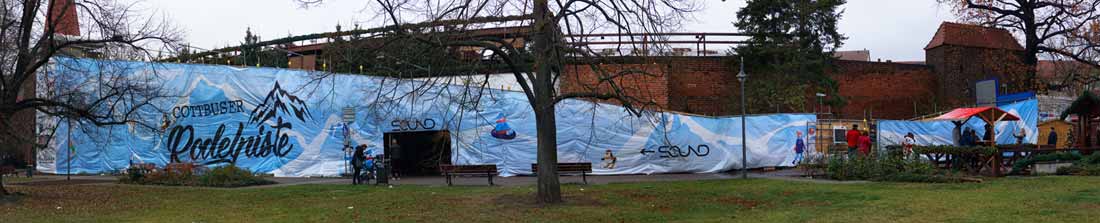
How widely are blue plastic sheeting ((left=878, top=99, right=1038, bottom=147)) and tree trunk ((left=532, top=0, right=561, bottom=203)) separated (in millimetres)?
16983

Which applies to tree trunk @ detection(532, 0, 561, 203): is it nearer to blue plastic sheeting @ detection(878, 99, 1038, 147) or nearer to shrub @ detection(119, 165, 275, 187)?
shrub @ detection(119, 165, 275, 187)

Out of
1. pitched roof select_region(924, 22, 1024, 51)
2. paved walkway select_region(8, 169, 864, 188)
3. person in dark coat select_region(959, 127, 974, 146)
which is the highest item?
pitched roof select_region(924, 22, 1024, 51)

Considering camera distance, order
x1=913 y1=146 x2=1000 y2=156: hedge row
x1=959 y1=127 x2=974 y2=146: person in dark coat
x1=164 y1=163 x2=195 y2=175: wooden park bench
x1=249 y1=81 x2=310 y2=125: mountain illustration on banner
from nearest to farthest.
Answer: x1=913 y1=146 x2=1000 y2=156: hedge row < x1=164 y1=163 x2=195 y2=175: wooden park bench < x1=959 y1=127 x2=974 y2=146: person in dark coat < x1=249 y1=81 x2=310 y2=125: mountain illustration on banner

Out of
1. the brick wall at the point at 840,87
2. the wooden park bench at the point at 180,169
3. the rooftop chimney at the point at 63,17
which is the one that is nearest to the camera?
the rooftop chimney at the point at 63,17

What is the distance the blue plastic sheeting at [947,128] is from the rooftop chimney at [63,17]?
77.5 ft

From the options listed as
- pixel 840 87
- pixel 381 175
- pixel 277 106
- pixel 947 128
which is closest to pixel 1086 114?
pixel 947 128

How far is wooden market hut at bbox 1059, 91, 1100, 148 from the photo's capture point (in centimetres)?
2473

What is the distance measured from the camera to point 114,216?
14.7m

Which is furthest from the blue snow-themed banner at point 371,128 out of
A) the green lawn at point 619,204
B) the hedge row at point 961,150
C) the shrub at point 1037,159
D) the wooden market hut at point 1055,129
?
the wooden market hut at point 1055,129

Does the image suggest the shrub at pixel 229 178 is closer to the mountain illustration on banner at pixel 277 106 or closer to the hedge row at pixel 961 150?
the mountain illustration on banner at pixel 277 106

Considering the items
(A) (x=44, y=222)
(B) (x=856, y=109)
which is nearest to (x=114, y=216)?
(A) (x=44, y=222)

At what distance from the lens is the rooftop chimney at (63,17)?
17.4 metres

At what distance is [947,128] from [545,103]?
66.9 ft

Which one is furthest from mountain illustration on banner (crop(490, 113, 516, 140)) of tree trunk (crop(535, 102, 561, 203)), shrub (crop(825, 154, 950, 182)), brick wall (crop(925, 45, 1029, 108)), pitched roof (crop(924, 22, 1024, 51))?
pitched roof (crop(924, 22, 1024, 51))
